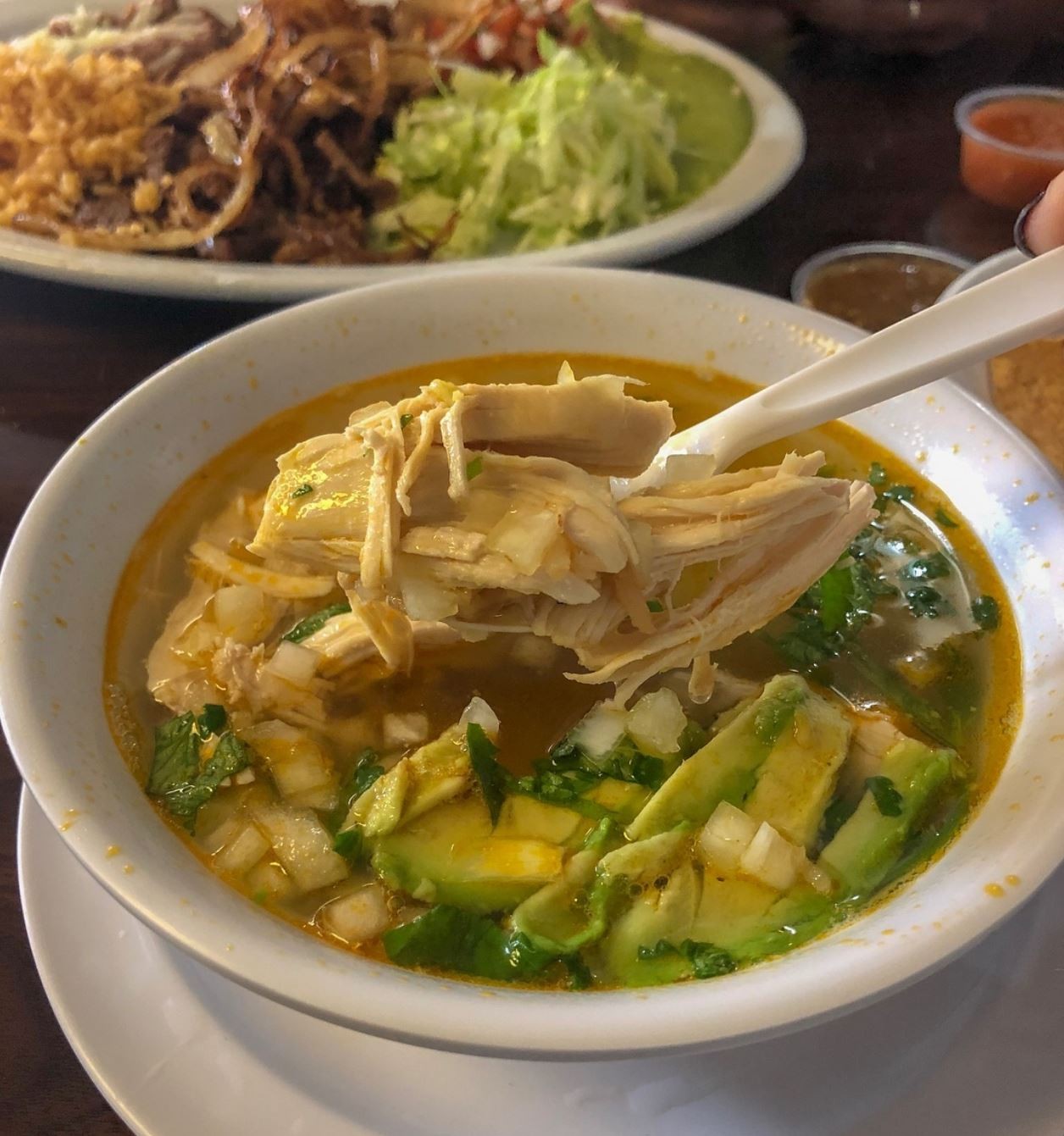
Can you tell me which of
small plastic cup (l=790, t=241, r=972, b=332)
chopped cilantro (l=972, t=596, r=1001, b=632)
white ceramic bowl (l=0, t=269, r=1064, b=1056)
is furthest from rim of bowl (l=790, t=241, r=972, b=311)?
chopped cilantro (l=972, t=596, r=1001, b=632)

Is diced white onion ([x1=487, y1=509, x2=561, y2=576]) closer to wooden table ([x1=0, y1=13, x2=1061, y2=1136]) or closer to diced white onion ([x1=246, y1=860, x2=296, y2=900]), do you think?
diced white onion ([x1=246, y1=860, x2=296, y2=900])

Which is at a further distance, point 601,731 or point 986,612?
point 986,612

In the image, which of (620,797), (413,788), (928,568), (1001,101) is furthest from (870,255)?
(413,788)

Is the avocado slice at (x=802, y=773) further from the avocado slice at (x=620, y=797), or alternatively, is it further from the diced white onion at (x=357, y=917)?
the diced white onion at (x=357, y=917)

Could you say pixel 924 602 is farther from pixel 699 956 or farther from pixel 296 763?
pixel 296 763

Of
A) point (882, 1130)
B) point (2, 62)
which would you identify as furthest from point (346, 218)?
point (882, 1130)
